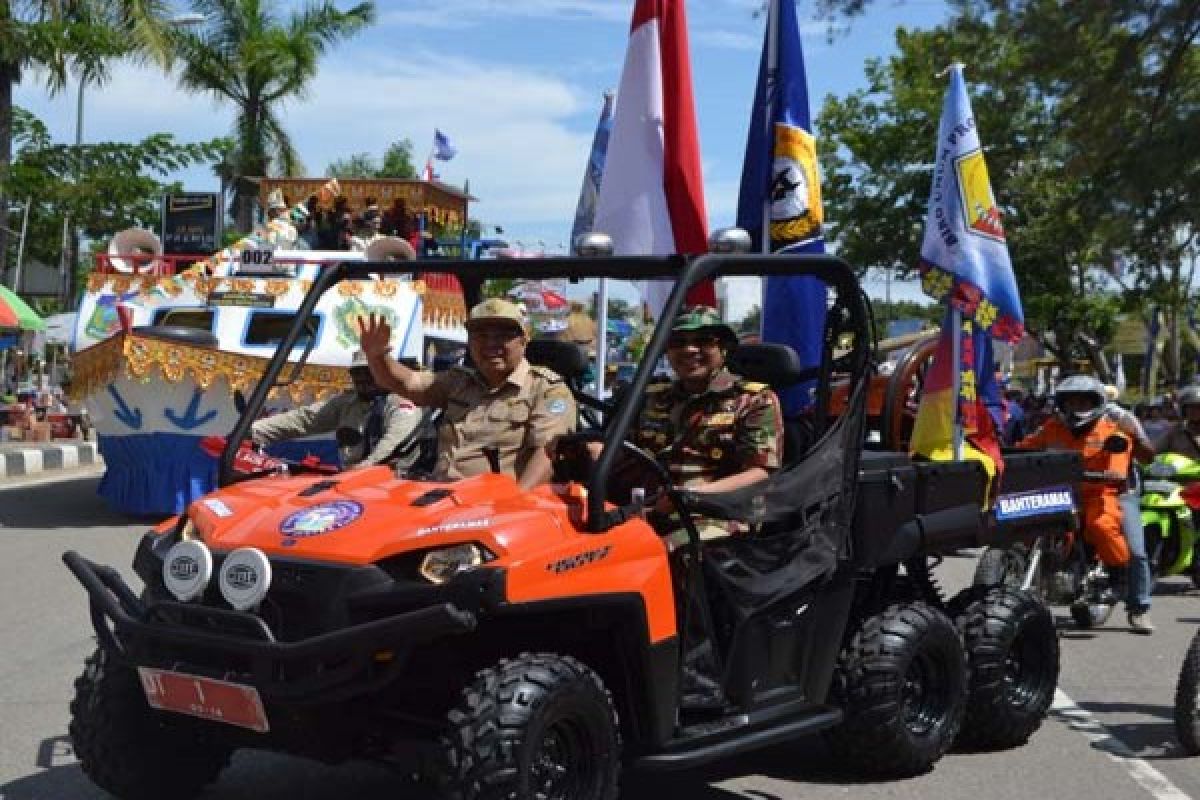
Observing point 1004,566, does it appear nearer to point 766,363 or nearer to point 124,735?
point 766,363

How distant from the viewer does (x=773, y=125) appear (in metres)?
9.71


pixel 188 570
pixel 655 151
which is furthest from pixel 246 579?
pixel 655 151

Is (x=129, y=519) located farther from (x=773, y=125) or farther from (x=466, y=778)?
(x=466, y=778)

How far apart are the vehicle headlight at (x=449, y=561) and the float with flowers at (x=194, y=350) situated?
10.0 meters

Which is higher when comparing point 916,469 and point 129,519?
point 916,469

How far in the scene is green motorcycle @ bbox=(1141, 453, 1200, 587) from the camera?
11.6m

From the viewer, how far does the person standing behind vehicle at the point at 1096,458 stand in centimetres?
1018

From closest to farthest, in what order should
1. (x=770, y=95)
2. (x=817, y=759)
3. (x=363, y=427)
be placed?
(x=817, y=759) → (x=363, y=427) → (x=770, y=95)

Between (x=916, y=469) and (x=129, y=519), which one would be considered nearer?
(x=916, y=469)

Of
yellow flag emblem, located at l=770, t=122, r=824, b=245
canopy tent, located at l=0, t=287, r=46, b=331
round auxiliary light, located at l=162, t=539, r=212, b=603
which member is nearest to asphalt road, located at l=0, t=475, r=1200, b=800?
round auxiliary light, located at l=162, t=539, r=212, b=603

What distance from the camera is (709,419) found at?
5.78 metres

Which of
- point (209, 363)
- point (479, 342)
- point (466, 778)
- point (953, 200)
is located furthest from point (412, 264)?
point (209, 363)

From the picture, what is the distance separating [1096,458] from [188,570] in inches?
279

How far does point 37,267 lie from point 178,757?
142 feet
